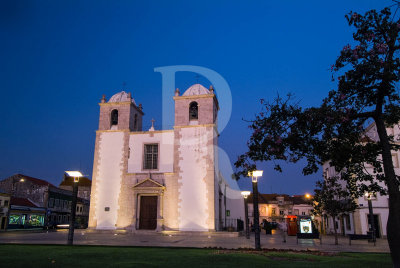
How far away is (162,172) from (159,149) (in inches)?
87.4

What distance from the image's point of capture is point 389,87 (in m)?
7.81

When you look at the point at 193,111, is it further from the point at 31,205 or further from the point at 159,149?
the point at 31,205

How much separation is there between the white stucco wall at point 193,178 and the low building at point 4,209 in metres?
26.5

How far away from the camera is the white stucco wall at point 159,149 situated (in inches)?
1172

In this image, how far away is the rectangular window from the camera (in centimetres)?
3027

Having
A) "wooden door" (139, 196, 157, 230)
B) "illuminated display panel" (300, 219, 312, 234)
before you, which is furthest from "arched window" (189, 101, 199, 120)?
"illuminated display panel" (300, 219, 312, 234)

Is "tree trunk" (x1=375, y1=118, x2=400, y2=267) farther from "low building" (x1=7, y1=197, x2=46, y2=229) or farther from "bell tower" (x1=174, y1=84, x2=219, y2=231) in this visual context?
"low building" (x1=7, y1=197, x2=46, y2=229)

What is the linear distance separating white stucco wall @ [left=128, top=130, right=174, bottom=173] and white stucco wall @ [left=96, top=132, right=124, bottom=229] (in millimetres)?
1162

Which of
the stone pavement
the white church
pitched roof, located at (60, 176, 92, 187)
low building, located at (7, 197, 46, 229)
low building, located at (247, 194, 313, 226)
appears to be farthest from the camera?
low building, located at (247, 194, 313, 226)

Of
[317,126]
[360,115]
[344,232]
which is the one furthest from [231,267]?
[344,232]

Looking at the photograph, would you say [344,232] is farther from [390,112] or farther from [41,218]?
[41,218]

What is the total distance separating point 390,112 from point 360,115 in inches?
42.2

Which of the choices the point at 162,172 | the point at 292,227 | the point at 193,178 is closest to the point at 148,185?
the point at 162,172

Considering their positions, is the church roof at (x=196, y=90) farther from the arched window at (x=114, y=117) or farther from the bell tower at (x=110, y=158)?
the arched window at (x=114, y=117)
